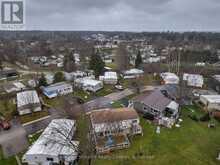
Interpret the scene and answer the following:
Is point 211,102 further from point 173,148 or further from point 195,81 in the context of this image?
point 173,148

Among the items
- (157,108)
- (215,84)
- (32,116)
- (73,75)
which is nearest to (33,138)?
(32,116)

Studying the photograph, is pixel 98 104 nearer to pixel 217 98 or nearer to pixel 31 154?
pixel 31 154

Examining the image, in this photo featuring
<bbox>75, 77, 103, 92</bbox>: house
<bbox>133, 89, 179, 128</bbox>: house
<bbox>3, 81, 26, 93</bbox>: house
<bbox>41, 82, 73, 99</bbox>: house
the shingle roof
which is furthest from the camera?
<bbox>75, 77, 103, 92</bbox>: house

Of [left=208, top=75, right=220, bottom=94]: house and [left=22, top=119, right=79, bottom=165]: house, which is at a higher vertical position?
[left=208, top=75, right=220, bottom=94]: house

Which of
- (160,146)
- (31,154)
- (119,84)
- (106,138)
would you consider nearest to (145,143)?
(160,146)

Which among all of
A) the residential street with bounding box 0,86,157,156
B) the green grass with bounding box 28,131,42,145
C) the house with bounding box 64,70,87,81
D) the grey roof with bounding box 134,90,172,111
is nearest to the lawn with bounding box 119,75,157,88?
the residential street with bounding box 0,86,157,156

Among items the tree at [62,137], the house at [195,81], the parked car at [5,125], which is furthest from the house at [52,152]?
the house at [195,81]

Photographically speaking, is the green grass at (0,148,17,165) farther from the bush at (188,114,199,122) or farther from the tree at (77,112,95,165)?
the bush at (188,114,199,122)
